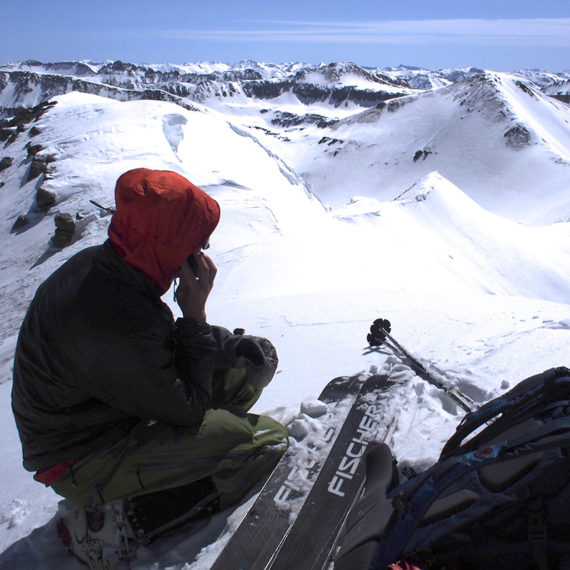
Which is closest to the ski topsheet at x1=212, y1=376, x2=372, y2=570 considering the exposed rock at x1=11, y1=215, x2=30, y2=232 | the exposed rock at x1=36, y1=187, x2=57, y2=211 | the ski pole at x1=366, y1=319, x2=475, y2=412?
the ski pole at x1=366, y1=319, x2=475, y2=412

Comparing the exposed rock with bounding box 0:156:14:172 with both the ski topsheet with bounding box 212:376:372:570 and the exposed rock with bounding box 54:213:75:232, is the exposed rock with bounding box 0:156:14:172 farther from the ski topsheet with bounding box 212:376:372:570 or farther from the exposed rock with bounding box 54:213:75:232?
the ski topsheet with bounding box 212:376:372:570

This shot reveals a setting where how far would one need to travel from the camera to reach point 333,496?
7.79 ft

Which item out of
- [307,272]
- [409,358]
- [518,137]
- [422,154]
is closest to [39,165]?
[307,272]

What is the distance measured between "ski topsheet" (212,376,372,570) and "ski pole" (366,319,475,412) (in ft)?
2.07

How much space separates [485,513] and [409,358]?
6.99ft

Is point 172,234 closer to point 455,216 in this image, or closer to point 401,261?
point 401,261

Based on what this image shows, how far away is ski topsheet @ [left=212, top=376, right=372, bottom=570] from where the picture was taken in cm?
→ 213

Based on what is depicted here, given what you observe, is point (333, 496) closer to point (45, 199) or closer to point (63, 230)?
point (63, 230)

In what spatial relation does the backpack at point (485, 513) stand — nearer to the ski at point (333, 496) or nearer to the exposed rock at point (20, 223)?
the ski at point (333, 496)

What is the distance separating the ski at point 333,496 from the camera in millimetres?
2119

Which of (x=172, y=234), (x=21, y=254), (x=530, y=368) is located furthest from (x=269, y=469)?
(x=21, y=254)

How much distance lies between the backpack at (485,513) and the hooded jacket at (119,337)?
1017mm

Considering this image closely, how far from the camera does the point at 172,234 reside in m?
1.99

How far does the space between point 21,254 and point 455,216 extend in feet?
56.3
